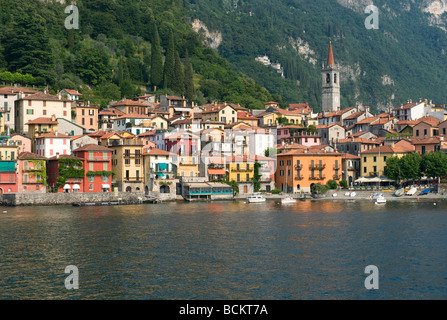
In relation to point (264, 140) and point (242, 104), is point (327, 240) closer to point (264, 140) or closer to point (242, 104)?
point (264, 140)

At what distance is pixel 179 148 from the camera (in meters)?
95.9

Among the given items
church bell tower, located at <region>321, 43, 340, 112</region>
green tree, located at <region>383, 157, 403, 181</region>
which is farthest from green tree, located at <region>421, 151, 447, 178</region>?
church bell tower, located at <region>321, 43, 340, 112</region>

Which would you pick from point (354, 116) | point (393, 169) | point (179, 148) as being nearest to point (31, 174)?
point (179, 148)

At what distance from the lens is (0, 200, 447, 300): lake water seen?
33.7 metres

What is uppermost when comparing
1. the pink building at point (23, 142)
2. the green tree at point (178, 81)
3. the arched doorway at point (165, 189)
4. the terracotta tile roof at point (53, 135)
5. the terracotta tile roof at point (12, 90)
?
the green tree at point (178, 81)

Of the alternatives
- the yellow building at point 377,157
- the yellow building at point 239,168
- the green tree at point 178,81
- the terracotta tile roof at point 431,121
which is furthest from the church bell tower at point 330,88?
the yellow building at point 239,168

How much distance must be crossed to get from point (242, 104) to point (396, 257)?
105 metres

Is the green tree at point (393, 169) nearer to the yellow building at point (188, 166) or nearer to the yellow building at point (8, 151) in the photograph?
the yellow building at point (188, 166)

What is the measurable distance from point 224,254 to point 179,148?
5366 centimetres

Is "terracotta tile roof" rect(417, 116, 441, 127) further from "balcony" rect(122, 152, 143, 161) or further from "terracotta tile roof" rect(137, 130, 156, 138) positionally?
"balcony" rect(122, 152, 143, 161)

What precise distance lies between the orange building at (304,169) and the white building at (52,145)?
30.7 meters

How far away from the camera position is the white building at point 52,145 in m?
90.2

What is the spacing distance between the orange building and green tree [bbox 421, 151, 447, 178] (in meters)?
12.5

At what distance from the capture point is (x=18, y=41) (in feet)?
392
